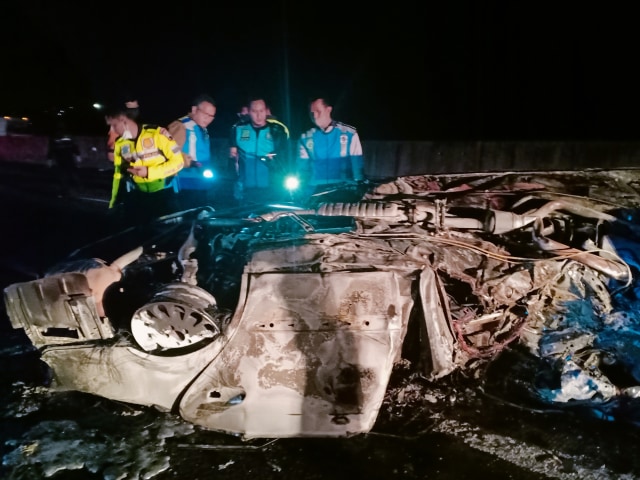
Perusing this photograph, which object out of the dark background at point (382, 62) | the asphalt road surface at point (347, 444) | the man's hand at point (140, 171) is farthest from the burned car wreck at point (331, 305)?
the dark background at point (382, 62)

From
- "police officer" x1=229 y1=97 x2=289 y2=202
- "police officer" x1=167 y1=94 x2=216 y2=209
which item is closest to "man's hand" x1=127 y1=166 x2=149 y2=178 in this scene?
"police officer" x1=167 y1=94 x2=216 y2=209

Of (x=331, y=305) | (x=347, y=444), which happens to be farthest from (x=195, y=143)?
(x=347, y=444)

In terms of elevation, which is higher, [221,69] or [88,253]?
[221,69]

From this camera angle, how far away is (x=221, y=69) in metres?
15.5

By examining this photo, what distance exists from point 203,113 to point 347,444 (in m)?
3.79

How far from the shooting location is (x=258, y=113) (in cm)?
489

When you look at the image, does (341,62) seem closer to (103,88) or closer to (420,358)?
(103,88)

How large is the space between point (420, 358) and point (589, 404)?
3.68ft

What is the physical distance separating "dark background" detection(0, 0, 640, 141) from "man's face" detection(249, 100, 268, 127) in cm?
740

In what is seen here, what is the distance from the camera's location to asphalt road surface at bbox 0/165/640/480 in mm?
2432

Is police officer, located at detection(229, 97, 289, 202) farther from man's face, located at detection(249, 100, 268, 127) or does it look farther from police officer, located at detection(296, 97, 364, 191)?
police officer, located at detection(296, 97, 364, 191)

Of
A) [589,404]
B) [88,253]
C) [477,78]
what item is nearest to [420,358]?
[589,404]

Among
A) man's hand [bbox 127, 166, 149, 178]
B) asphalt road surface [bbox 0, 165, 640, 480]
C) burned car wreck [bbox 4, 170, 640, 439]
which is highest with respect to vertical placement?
man's hand [bbox 127, 166, 149, 178]

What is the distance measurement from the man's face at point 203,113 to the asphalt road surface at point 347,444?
3004 mm
